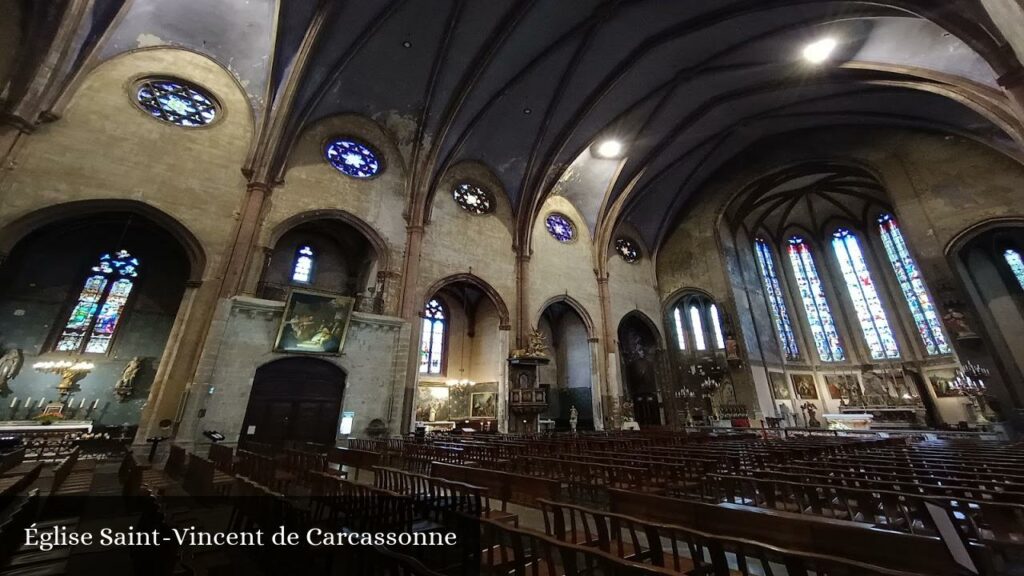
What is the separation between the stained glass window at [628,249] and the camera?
20.5 metres

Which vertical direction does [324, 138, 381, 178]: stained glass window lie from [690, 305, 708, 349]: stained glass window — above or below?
above

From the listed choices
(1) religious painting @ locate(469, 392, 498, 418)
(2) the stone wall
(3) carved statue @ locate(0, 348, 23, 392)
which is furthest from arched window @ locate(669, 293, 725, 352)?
(3) carved statue @ locate(0, 348, 23, 392)

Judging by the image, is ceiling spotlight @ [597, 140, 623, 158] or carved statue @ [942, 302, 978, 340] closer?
carved statue @ [942, 302, 978, 340]

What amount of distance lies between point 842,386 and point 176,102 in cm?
3068

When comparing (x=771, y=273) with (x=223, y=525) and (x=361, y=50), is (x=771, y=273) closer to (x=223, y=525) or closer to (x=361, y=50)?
(x=361, y=50)

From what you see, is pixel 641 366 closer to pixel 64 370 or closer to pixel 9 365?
pixel 64 370

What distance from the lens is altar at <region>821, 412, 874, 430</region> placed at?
16516mm

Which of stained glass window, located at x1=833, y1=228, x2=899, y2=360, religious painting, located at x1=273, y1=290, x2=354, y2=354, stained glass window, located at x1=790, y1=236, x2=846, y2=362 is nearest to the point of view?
religious painting, located at x1=273, y1=290, x2=354, y2=354

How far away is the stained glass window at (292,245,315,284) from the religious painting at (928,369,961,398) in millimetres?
27367

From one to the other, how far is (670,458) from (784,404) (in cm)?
1732

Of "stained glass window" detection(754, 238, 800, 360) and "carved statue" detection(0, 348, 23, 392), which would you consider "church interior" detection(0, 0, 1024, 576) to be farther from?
"stained glass window" detection(754, 238, 800, 360)

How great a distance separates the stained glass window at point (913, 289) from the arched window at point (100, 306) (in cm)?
3150

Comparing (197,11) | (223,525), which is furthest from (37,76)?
(223,525)

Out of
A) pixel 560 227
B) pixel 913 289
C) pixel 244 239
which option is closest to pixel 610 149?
pixel 560 227
